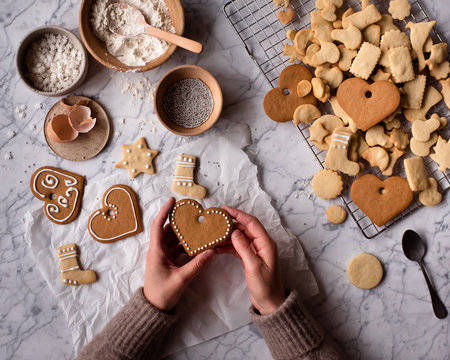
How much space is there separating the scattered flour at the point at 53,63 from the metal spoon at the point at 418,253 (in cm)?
141

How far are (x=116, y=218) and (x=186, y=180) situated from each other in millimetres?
309

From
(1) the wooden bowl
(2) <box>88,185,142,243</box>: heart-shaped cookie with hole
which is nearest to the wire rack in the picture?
(1) the wooden bowl

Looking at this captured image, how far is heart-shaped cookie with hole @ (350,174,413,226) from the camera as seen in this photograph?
162 cm

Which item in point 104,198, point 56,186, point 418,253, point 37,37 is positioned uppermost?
point 37,37

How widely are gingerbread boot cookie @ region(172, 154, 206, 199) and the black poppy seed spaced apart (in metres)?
0.14

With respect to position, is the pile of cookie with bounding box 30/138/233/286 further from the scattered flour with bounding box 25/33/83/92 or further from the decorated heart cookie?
the scattered flour with bounding box 25/33/83/92

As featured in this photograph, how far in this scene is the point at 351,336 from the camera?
1.71m

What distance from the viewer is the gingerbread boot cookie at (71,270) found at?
1.68 metres

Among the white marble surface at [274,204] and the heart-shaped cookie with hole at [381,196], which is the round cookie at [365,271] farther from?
the heart-shaped cookie with hole at [381,196]

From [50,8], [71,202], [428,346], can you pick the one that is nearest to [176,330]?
[71,202]

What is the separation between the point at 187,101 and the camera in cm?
167

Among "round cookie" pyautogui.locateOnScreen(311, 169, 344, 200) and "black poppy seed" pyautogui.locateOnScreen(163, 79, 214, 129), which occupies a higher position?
"black poppy seed" pyautogui.locateOnScreen(163, 79, 214, 129)

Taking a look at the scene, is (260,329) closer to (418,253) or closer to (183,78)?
(418,253)

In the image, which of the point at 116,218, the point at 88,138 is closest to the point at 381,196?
the point at 116,218
